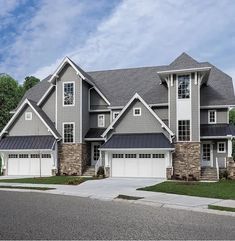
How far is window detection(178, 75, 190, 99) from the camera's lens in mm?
30312

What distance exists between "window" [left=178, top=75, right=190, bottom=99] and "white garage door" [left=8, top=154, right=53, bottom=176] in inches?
509


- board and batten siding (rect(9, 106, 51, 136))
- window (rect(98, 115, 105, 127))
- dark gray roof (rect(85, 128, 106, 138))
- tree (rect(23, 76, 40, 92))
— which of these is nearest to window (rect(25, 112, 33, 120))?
board and batten siding (rect(9, 106, 51, 136))

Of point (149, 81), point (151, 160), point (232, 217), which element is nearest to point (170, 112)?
point (151, 160)

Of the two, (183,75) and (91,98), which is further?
(91,98)

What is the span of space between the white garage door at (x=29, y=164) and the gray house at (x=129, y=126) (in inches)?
3.6

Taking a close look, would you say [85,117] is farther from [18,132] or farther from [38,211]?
[38,211]

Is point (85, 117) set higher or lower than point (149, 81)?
lower

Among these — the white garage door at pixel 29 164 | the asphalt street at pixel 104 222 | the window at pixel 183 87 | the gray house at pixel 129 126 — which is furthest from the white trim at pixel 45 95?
the asphalt street at pixel 104 222

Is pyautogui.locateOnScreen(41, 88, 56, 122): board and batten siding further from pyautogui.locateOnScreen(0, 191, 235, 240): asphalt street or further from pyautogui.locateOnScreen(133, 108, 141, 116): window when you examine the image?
pyautogui.locateOnScreen(0, 191, 235, 240): asphalt street

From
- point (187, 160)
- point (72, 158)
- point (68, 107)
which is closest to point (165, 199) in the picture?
point (187, 160)

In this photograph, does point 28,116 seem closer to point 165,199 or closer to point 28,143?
point 28,143

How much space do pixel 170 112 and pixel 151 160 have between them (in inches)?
172

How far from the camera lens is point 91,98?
115 ft

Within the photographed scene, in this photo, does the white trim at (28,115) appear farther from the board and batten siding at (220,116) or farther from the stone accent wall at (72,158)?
the board and batten siding at (220,116)
